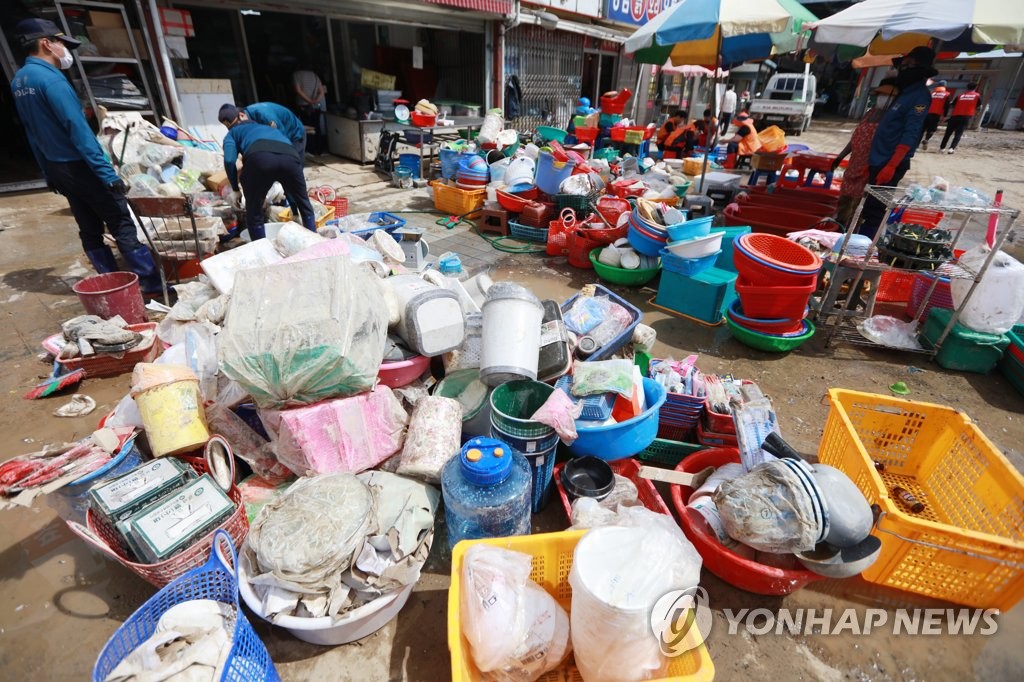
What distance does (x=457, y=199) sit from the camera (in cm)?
774

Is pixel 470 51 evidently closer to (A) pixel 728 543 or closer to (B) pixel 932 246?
(B) pixel 932 246

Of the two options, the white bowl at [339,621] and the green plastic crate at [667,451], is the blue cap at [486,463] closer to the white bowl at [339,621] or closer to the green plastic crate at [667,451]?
the white bowl at [339,621]

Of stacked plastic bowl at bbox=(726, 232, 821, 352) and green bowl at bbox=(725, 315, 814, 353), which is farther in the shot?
green bowl at bbox=(725, 315, 814, 353)

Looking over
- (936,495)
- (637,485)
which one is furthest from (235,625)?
(936,495)

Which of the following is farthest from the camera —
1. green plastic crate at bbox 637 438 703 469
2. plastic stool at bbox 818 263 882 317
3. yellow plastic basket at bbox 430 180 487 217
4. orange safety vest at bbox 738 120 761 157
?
orange safety vest at bbox 738 120 761 157

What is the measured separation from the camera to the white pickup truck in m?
16.5

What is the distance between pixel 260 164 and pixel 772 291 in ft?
16.3

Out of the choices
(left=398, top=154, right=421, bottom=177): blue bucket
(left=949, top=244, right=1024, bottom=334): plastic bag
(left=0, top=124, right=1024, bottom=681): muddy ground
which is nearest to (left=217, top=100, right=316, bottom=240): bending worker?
(left=0, top=124, right=1024, bottom=681): muddy ground

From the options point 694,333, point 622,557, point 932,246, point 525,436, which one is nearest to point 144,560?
point 525,436

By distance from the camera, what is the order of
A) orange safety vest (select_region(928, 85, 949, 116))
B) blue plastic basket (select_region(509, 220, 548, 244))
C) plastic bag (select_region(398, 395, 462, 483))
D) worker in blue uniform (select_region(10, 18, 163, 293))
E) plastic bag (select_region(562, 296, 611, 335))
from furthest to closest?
orange safety vest (select_region(928, 85, 949, 116)) → blue plastic basket (select_region(509, 220, 548, 244)) → worker in blue uniform (select_region(10, 18, 163, 293)) → plastic bag (select_region(562, 296, 611, 335)) → plastic bag (select_region(398, 395, 462, 483))

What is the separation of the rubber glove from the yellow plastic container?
701 cm

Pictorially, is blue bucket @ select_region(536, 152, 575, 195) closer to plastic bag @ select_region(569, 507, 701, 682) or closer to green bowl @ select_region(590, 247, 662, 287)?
green bowl @ select_region(590, 247, 662, 287)

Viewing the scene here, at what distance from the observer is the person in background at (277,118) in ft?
16.9

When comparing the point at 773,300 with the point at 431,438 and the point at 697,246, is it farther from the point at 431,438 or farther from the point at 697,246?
the point at 431,438
